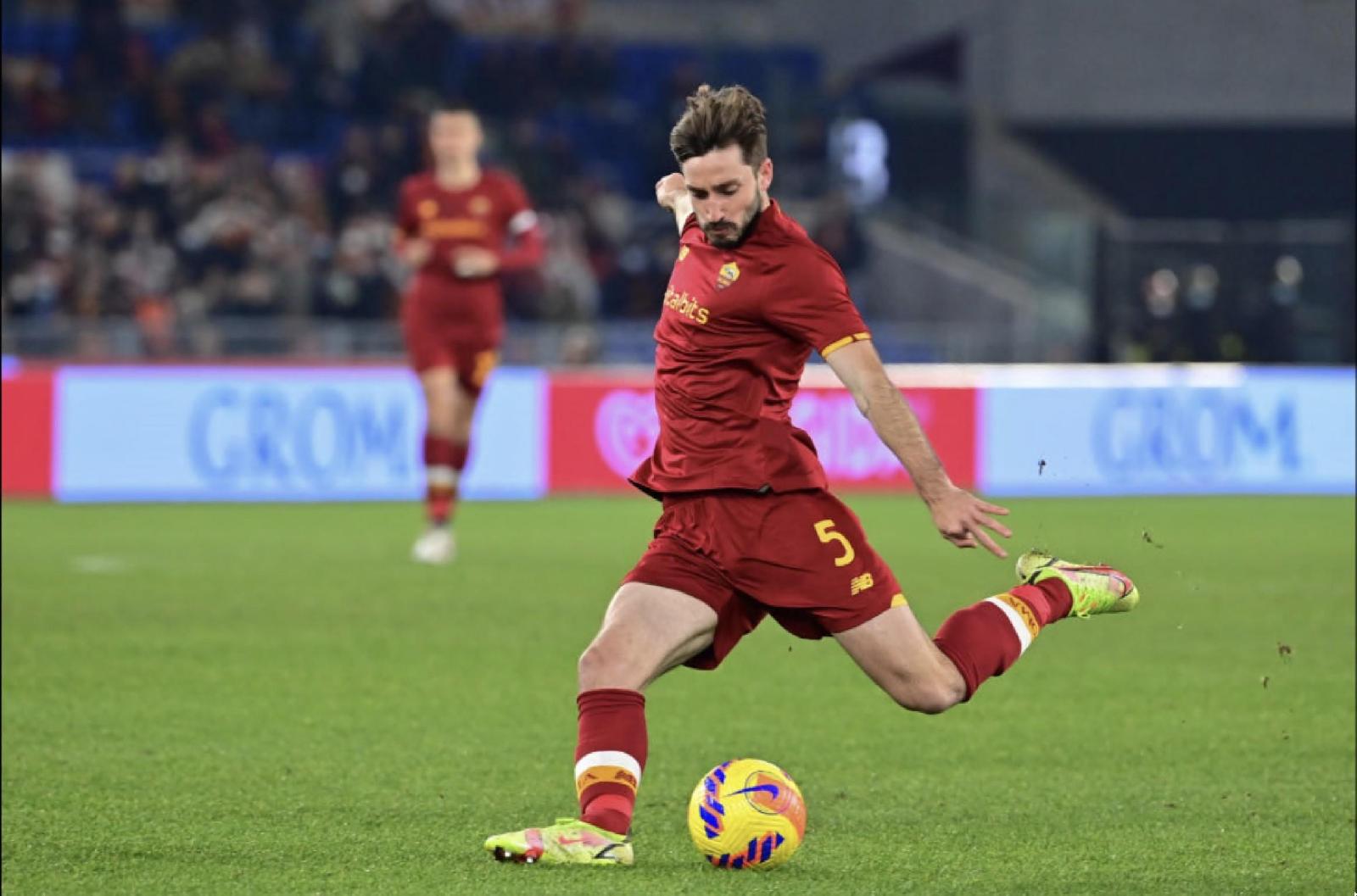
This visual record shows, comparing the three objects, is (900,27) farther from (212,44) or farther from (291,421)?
(291,421)

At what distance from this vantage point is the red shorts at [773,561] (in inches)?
180

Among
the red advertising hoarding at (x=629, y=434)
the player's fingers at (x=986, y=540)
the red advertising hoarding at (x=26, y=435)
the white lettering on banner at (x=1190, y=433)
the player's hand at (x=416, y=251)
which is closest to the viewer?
the player's fingers at (x=986, y=540)

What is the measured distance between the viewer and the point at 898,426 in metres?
4.41

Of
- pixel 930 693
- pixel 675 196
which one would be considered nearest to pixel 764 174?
pixel 675 196

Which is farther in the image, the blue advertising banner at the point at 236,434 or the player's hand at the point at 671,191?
the blue advertising banner at the point at 236,434

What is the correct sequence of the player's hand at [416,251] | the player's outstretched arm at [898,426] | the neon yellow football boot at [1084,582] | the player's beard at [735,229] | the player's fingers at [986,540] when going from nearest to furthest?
the player's fingers at [986,540] < the player's outstretched arm at [898,426] < the player's beard at [735,229] < the neon yellow football boot at [1084,582] < the player's hand at [416,251]

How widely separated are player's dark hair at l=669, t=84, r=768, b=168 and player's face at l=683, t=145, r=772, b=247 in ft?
0.05

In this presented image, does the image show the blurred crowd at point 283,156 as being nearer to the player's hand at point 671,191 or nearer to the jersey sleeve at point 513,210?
the jersey sleeve at point 513,210

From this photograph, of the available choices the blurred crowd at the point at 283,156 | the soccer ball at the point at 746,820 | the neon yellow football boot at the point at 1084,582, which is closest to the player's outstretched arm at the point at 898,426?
the soccer ball at the point at 746,820

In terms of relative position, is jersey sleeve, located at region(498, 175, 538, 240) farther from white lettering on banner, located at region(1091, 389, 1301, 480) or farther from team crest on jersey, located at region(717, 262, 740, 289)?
team crest on jersey, located at region(717, 262, 740, 289)

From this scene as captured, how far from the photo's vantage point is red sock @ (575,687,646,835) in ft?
14.4

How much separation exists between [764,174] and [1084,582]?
1.46 m

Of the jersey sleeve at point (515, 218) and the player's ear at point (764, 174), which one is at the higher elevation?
the jersey sleeve at point (515, 218)

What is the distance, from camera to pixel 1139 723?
6.72 metres
